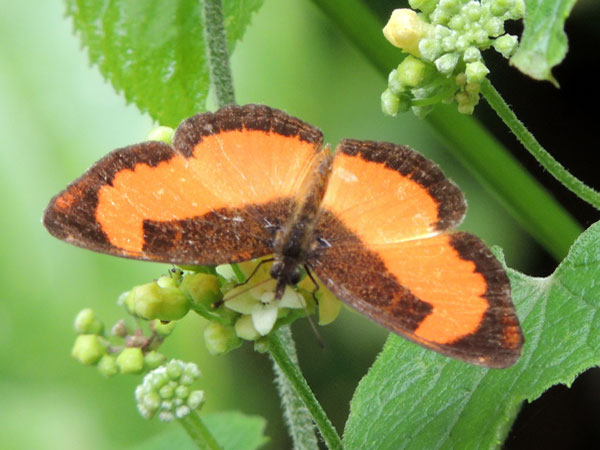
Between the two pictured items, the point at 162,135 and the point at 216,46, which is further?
the point at 216,46

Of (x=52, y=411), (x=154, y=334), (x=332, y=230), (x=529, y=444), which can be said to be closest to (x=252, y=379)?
(x=52, y=411)

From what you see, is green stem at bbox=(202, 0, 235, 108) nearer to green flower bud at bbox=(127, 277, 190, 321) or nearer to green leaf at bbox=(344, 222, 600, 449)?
green flower bud at bbox=(127, 277, 190, 321)

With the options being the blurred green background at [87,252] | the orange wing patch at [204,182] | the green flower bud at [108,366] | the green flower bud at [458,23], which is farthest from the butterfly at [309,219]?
the blurred green background at [87,252]

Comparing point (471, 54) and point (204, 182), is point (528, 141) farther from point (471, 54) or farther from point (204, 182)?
point (204, 182)

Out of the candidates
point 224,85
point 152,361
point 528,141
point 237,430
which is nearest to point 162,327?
point 152,361

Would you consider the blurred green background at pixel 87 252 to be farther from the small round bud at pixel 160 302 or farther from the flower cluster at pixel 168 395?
the small round bud at pixel 160 302
